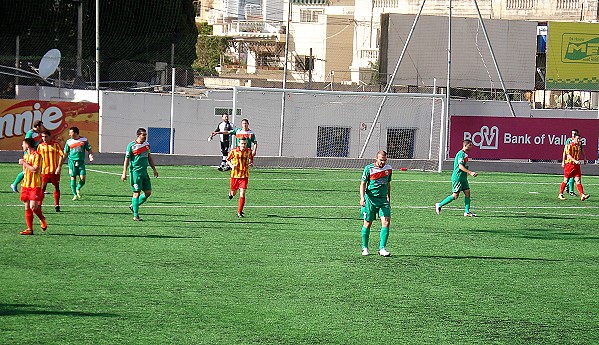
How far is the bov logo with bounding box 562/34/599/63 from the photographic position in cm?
4422

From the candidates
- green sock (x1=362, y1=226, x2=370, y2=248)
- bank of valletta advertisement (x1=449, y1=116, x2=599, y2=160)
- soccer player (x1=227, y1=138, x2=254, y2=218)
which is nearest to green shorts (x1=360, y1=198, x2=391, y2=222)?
green sock (x1=362, y1=226, x2=370, y2=248)

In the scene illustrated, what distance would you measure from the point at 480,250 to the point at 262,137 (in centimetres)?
2139

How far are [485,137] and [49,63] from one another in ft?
55.1

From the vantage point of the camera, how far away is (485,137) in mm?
37125

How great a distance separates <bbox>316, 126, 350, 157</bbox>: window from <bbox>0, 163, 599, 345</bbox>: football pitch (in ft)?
45.2

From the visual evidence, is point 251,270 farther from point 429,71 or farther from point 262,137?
point 429,71

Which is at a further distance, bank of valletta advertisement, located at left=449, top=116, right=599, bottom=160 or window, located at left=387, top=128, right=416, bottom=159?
window, located at left=387, top=128, right=416, bottom=159

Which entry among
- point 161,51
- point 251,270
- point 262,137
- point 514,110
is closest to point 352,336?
point 251,270

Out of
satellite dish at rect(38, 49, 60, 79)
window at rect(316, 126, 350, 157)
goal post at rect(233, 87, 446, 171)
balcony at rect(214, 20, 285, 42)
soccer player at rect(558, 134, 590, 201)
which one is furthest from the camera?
balcony at rect(214, 20, 285, 42)

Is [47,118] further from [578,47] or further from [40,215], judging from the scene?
[578,47]

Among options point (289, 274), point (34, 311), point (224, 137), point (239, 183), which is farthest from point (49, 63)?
point (34, 311)

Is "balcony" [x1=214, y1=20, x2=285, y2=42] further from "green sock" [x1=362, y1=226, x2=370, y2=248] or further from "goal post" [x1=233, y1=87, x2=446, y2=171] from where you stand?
"green sock" [x1=362, y1=226, x2=370, y2=248]

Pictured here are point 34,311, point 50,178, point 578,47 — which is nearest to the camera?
point 34,311

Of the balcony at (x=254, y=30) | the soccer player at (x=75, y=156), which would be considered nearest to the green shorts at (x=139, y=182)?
the soccer player at (x=75, y=156)
